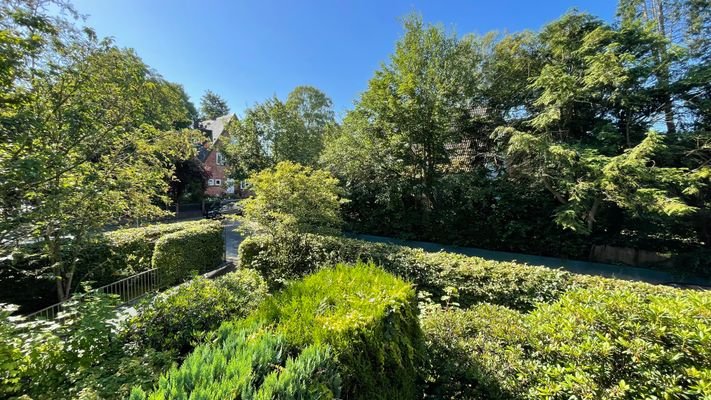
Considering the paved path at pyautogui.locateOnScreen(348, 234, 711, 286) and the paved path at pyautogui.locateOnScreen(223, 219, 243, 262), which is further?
the paved path at pyautogui.locateOnScreen(223, 219, 243, 262)

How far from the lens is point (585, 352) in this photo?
1999 millimetres

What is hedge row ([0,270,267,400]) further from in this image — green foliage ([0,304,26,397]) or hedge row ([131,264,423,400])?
hedge row ([131,264,423,400])

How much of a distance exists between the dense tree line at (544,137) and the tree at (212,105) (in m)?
36.6

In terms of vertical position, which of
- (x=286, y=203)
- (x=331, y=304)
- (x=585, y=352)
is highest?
(x=286, y=203)

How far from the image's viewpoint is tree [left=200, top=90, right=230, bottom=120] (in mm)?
41219

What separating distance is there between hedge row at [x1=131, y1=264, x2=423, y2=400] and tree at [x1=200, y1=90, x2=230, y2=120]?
45.8 meters

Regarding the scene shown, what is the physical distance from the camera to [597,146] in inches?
341

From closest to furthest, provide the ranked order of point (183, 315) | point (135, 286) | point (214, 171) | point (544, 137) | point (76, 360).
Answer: point (76, 360)
point (183, 315)
point (135, 286)
point (544, 137)
point (214, 171)

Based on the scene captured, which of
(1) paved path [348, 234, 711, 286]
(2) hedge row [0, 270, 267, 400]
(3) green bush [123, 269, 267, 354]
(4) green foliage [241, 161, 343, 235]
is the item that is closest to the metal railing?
(4) green foliage [241, 161, 343, 235]

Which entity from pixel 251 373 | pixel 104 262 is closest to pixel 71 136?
pixel 104 262

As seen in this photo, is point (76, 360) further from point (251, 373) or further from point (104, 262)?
point (104, 262)

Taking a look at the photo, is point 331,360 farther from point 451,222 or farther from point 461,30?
point 461,30

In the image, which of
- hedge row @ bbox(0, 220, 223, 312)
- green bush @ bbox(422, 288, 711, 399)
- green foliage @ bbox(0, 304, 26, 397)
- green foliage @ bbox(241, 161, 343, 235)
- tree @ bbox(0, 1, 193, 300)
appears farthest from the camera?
green foliage @ bbox(241, 161, 343, 235)

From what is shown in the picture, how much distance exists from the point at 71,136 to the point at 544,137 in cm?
1122
